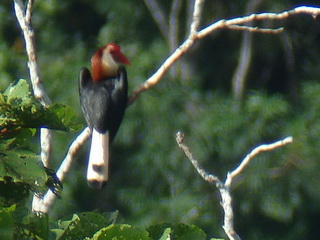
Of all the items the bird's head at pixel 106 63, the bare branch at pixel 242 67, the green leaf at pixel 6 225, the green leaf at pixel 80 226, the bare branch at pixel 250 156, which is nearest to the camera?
the green leaf at pixel 6 225

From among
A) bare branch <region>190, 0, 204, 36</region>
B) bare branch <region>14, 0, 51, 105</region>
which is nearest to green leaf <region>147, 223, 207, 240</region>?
bare branch <region>14, 0, 51, 105</region>

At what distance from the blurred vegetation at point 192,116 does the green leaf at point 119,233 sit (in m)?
4.83

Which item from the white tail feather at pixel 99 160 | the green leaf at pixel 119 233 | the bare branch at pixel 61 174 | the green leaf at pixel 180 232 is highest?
the green leaf at pixel 119 233

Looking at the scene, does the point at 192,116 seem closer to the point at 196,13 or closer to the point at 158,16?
the point at 158,16

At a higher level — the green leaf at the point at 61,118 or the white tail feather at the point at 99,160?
the green leaf at the point at 61,118

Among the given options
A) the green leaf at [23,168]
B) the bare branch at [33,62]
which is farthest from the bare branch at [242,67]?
the green leaf at [23,168]

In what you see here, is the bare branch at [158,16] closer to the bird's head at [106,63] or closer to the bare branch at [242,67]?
the bare branch at [242,67]

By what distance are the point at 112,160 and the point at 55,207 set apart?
728 mm

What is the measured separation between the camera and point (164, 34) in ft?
23.1

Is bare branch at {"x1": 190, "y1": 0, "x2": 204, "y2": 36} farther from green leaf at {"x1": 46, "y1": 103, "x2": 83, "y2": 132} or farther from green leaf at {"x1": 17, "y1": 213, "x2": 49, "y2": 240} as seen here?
green leaf at {"x1": 17, "y1": 213, "x2": 49, "y2": 240}

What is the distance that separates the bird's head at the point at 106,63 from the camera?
5043mm

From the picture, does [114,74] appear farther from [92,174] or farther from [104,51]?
[92,174]

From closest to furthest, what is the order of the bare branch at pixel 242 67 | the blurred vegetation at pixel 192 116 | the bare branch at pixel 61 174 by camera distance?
the bare branch at pixel 61 174
the blurred vegetation at pixel 192 116
the bare branch at pixel 242 67

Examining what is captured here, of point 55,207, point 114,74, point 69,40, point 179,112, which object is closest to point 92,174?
point 114,74
